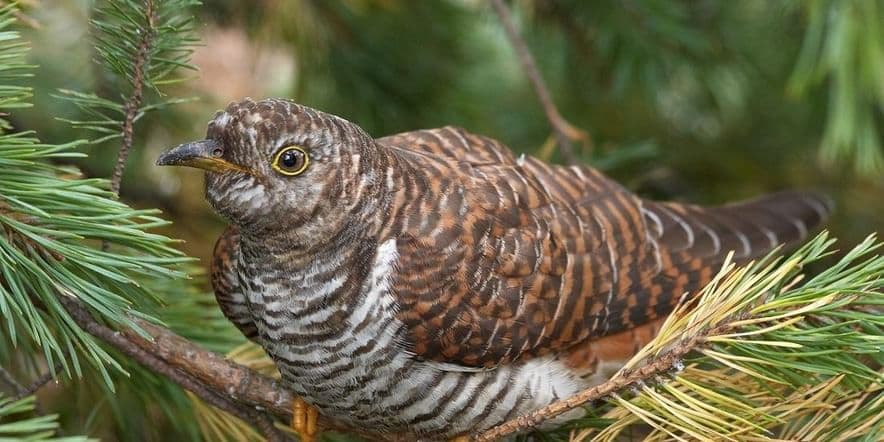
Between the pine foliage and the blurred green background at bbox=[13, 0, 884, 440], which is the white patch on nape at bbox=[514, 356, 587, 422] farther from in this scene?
the blurred green background at bbox=[13, 0, 884, 440]

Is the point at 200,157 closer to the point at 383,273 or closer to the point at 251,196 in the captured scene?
the point at 251,196

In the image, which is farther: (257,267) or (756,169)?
(756,169)

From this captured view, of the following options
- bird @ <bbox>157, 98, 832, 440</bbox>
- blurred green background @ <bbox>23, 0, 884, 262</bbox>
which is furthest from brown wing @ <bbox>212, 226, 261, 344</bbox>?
blurred green background @ <bbox>23, 0, 884, 262</bbox>

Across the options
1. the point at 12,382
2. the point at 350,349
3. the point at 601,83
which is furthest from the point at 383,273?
the point at 601,83

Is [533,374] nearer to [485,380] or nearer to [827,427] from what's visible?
[485,380]

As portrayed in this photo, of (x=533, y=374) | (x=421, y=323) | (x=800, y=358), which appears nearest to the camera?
(x=800, y=358)

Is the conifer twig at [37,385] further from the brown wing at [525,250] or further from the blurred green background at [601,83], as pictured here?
the blurred green background at [601,83]

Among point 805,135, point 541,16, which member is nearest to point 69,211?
point 541,16
